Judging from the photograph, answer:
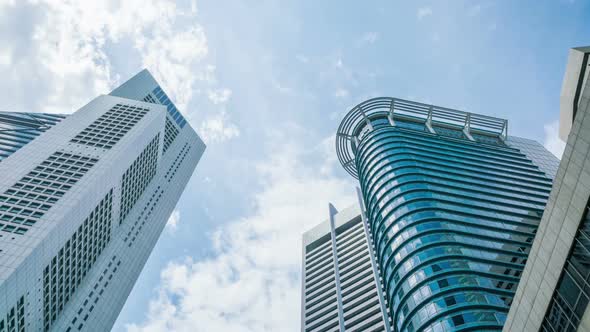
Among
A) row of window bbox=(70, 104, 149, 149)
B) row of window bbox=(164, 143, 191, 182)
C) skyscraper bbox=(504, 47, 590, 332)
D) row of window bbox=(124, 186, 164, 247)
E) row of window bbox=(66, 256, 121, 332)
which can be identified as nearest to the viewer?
skyscraper bbox=(504, 47, 590, 332)

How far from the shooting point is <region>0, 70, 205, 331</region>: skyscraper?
145ft

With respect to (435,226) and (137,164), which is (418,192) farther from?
(137,164)

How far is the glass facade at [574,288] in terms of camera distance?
64.3 ft

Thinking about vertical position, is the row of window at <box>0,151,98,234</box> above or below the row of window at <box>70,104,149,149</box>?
below

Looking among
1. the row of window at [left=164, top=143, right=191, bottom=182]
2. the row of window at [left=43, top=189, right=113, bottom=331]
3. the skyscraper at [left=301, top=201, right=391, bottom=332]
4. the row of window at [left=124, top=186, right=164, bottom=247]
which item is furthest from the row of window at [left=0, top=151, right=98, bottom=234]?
the skyscraper at [left=301, top=201, right=391, bottom=332]

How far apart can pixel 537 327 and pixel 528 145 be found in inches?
3202

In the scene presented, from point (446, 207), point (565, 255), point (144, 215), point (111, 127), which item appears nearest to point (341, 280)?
point (446, 207)

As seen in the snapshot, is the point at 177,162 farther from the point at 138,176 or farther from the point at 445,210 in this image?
the point at 445,210

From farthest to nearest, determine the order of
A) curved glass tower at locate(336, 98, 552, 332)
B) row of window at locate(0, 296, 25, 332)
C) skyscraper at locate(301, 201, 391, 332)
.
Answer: skyscraper at locate(301, 201, 391, 332) → curved glass tower at locate(336, 98, 552, 332) → row of window at locate(0, 296, 25, 332)

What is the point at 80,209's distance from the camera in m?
52.5

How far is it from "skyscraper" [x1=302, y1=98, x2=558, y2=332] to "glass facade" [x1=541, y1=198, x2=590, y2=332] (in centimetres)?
2043

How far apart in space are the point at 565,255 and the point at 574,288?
1.61 m

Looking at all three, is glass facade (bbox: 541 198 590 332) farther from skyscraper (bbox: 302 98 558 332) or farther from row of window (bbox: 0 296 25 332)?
row of window (bbox: 0 296 25 332)

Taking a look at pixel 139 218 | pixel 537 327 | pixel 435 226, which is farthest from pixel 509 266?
pixel 139 218
